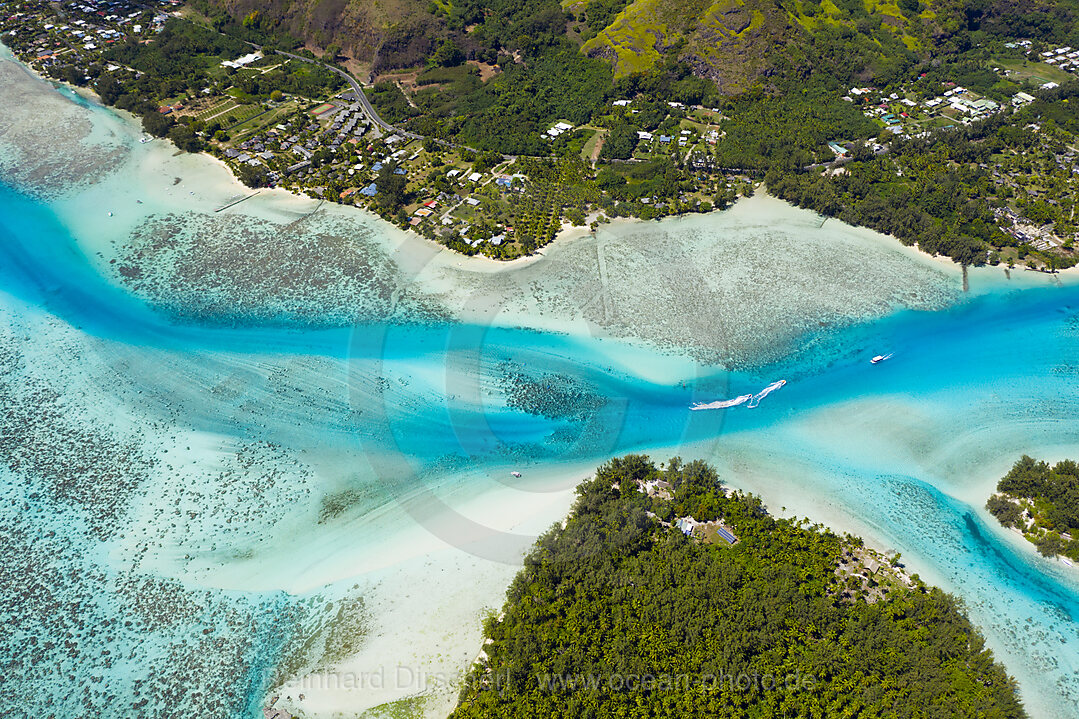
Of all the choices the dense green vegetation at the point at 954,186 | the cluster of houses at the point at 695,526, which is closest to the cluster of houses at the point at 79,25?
the dense green vegetation at the point at 954,186

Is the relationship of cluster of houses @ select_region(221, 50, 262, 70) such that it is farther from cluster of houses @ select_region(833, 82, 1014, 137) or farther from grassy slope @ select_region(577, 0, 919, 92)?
cluster of houses @ select_region(833, 82, 1014, 137)

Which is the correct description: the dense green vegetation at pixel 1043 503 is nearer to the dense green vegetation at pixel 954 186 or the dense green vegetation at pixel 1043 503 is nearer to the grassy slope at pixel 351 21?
the dense green vegetation at pixel 954 186

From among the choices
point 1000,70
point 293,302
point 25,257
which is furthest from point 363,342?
point 1000,70

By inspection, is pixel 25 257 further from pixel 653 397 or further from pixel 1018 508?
pixel 1018 508

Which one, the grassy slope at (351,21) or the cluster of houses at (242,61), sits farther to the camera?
the cluster of houses at (242,61)

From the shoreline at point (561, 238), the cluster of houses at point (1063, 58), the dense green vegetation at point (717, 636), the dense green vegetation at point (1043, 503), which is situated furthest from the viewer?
the cluster of houses at point (1063, 58)

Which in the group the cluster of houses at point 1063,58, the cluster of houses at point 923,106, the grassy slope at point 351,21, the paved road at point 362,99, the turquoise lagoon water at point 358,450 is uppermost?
the cluster of houses at point 1063,58

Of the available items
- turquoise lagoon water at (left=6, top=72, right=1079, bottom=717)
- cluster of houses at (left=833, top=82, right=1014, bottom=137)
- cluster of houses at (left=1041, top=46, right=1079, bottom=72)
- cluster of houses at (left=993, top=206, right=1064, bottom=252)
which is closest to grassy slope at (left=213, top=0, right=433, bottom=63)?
turquoise lagoon water at (left=6, top=72, right=1079, bottom=717)
